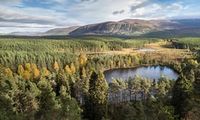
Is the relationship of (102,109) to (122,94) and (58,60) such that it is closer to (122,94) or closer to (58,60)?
(122,94)

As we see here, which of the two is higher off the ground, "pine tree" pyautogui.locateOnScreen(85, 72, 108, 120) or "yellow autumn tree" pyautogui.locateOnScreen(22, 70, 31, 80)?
"pine tree" pyautogui.locateOnScreen(85, 72, 108, 120)

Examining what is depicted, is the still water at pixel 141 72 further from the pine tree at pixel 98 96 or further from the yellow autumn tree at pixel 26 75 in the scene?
the pine tree at pixel 98 96

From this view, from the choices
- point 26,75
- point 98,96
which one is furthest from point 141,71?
point 98,96

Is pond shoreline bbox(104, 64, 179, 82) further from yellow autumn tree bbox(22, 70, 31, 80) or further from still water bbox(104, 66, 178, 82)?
yellow autumn tree bbox(22, 70, 31, 80)

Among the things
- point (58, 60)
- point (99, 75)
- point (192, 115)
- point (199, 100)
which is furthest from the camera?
point (58, 60)

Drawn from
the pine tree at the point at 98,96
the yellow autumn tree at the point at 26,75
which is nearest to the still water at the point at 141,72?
the yellow autumn tree at the point at 26,75

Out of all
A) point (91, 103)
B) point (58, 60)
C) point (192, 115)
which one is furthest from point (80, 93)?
point (58, 60)

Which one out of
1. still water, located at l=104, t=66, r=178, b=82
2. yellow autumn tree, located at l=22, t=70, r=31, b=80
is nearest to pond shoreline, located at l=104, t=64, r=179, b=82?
still water, located at l=104, t=66, r=178, b=82

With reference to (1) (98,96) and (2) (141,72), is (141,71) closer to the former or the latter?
(2) (141,72)

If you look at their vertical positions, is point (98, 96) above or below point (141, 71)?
above

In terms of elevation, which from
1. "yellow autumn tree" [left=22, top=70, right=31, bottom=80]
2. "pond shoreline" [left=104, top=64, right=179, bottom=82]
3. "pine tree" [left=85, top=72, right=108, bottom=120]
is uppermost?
"pine tree" [left=85, top=72, right=108, bottom=120]

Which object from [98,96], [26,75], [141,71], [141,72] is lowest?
[141,71]
